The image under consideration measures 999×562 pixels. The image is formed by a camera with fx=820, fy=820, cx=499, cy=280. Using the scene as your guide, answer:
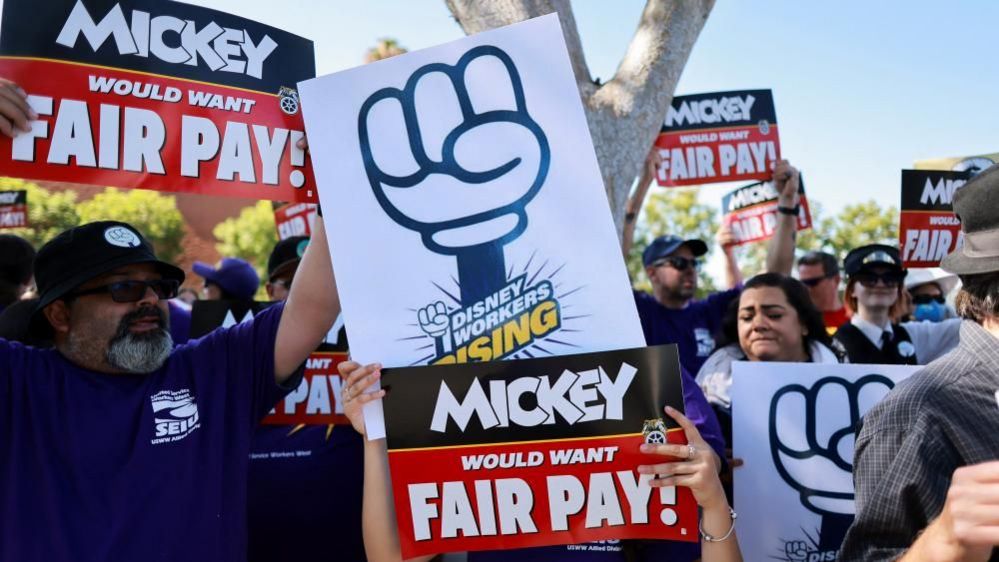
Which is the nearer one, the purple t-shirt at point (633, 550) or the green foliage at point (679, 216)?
the purple t-shirt at point (633, 550)

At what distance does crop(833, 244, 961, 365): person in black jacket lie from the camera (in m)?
4.41

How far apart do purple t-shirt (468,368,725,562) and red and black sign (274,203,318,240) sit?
13.0 ft

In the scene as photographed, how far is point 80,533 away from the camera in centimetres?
219

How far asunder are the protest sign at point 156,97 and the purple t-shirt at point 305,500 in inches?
51.3

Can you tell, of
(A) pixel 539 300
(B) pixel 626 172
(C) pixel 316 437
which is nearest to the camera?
(A) pixel 539 300

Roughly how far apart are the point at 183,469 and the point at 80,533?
30cm

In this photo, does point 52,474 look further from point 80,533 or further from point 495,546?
point 495,546

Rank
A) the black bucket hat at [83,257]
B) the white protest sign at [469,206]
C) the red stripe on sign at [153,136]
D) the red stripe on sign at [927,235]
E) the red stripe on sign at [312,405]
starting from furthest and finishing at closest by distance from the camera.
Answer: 1. the red stripe on sign at [927,235]
2. the red stripe on sign at [312,405]
3. the black bucket hat at [83,257]
4. the red stripe on sign at [153,136]
5. the white protest sign at [469,206]

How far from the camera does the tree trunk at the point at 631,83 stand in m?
3.75

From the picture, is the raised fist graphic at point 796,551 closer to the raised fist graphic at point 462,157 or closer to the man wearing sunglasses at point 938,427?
the man wearing sunglasses at point 938,427

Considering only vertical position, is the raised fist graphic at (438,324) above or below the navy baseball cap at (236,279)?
below

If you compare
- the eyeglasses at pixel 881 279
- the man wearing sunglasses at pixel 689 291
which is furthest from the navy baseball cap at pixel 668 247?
the eyeglasses at pixel 881 279

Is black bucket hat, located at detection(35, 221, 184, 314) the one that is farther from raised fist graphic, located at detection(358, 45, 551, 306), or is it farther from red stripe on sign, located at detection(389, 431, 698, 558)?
red stripe on sign, located at detection(389, 431, 698, 558)

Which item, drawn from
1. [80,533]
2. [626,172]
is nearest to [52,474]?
[80,533]
